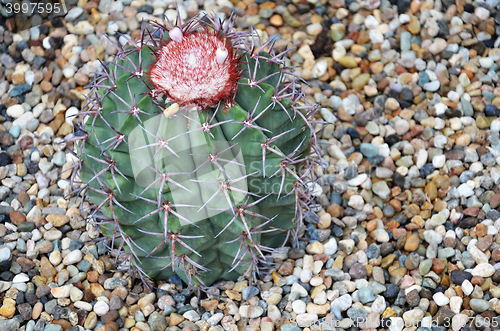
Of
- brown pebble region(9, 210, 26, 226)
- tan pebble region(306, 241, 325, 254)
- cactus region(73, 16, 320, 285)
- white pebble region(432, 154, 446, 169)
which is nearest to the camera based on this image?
cactus region(73, 16, 320, 285)

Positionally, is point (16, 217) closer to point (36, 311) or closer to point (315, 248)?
point (36, 311)

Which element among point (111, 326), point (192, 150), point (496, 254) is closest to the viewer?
point (192, 150)

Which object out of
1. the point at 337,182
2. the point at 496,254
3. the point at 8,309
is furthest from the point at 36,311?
the point at 496,254

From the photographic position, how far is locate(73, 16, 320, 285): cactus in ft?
6.89

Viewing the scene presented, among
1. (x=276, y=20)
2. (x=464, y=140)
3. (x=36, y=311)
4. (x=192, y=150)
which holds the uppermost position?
(x=192, y=150)

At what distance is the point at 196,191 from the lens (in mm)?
2141

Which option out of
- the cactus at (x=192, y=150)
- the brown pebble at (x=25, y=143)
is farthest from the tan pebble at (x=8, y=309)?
the brown pebble at (x=25, y=143)

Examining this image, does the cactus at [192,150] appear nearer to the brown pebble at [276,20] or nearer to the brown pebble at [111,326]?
the brown pebble at [111,326]

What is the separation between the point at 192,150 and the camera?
6.91 ft

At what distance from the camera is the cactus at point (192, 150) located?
6.89 ft

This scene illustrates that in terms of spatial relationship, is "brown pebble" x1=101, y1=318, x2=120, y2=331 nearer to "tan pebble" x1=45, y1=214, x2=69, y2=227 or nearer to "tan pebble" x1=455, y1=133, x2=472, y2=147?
"tan pebble" x1=45, y1=214, x2=69, y2=227

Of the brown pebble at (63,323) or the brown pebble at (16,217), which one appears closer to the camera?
the brown pebble at (63,323)

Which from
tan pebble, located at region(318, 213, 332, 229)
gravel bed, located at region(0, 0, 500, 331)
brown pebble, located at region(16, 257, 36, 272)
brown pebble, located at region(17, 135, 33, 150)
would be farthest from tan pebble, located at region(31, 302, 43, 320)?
tan pebble, located at region(318, 213, 332, 229)

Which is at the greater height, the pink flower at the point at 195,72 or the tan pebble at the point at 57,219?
the pink flower at the point at 195,72
